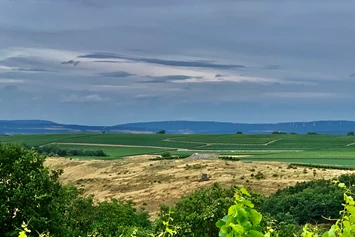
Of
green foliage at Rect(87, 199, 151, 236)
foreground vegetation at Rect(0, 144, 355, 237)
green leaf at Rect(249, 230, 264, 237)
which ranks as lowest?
green foliage at Rect(87, 199, 151, 236)

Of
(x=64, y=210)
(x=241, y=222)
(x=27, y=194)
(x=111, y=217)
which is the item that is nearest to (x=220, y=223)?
(x=241, y=222)

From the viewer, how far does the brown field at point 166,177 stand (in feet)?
282

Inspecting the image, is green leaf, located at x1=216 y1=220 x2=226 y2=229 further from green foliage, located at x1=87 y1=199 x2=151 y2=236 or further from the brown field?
the brown field

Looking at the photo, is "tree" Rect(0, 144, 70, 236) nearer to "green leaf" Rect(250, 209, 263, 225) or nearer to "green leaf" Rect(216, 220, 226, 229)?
"green leaf" Rect(216, 220, 226, 229)

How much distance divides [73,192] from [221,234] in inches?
1417

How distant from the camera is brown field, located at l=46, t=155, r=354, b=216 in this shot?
85812 millimetres

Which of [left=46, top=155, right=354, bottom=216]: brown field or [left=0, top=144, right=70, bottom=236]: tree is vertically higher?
[left=0, top=144, right=70, bottom=236]: tree

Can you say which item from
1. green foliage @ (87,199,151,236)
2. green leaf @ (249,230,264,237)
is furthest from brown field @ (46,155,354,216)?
green leaf @ (249,230,264,237)

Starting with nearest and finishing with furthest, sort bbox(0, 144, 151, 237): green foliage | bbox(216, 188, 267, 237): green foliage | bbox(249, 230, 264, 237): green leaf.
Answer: bbox(216, 188, 267, 237): green foliage
bbox(249, 230, 264, 237): green leaf
bbox(0, 144, 151, 237): green foliage

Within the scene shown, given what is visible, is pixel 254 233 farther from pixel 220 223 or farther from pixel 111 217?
pixel 111 217

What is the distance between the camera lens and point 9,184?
33.2 meters

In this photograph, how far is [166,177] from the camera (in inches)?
3863

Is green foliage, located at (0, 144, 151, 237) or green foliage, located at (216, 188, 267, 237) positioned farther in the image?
green foliage, located at (0, 144, 151, 237)

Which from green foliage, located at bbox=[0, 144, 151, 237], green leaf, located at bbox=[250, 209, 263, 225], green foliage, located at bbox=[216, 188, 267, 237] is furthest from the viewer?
green foliage, located at bbox=[0, 144, 151, 237]
